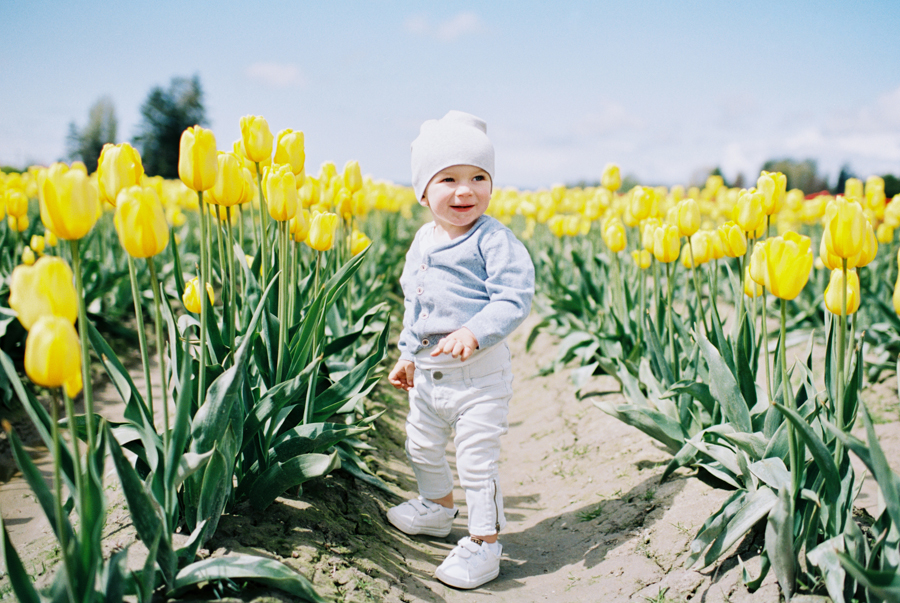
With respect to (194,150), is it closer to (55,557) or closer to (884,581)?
(55,557)

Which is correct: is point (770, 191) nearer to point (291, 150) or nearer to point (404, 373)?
point (404, 373)

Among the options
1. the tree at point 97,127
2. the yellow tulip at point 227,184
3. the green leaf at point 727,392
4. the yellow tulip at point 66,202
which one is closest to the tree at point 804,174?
the green leaf at point 727,392

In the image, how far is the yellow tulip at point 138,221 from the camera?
1.46m

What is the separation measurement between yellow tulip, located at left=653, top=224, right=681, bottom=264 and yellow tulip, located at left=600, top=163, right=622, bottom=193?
1.77 meters

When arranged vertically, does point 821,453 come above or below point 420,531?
above

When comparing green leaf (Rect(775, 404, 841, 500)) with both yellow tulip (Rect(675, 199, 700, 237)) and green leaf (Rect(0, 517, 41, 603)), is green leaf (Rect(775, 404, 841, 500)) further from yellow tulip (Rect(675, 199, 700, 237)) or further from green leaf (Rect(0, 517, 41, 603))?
green leaf (Rect(0, 517, 41, 603))

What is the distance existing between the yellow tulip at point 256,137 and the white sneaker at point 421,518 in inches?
55.6

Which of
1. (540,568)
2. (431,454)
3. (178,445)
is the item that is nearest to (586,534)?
(540,568)

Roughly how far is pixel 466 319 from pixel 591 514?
1058 mm

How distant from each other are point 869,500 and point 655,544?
1.44 meters

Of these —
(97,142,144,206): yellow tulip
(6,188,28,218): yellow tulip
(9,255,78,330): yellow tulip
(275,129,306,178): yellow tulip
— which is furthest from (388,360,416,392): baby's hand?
(6,188,28,218): yellow tulip

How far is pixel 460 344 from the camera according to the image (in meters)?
2.11

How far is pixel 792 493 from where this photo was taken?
179cm

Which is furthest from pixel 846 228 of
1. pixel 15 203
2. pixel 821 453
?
pixel 15 203
